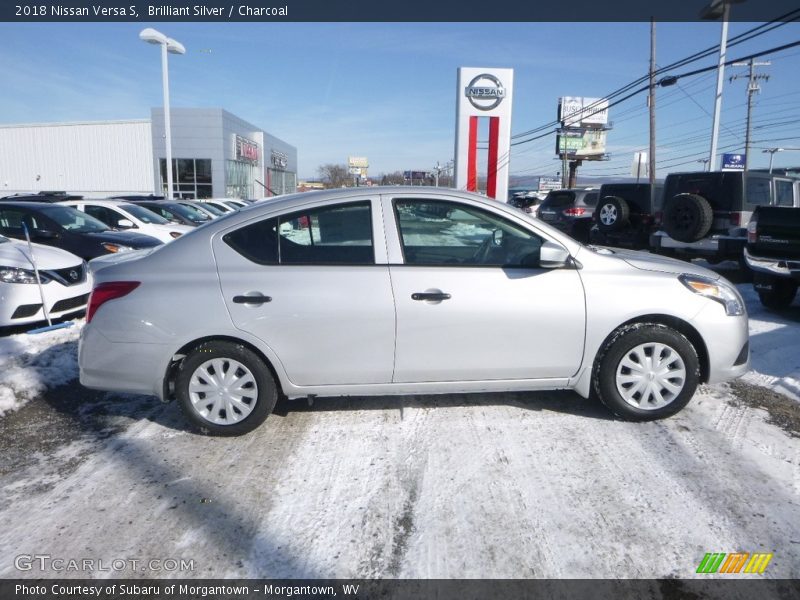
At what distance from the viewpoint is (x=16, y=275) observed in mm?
6215

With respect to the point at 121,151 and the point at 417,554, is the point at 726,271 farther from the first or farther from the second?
the point at 121,151

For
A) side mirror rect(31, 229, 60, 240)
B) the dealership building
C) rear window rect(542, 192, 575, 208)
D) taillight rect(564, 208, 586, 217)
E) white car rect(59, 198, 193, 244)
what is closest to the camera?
side mirror rect(31, 229, 60, 240)

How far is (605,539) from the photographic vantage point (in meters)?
2.72

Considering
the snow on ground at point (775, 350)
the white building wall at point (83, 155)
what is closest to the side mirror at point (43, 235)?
the snow on ground at point (775, 350)

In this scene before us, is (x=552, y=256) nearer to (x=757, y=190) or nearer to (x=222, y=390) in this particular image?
(x=222, y=390)

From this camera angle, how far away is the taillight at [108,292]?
144 inches

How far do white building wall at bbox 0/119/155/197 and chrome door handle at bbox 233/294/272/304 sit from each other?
39.8 metres

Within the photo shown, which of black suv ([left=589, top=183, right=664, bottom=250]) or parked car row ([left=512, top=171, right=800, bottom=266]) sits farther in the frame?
black suv ([left=589, top=183, right=664, bottom=250])

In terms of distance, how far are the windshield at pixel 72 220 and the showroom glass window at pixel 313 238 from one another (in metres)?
6.42

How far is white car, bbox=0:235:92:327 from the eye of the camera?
6.07m

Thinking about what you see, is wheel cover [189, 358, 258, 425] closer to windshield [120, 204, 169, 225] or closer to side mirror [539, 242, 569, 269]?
side mirror [539, 242, 569, 269]

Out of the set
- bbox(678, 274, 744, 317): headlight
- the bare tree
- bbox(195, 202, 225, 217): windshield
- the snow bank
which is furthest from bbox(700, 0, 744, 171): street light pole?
the bare tree

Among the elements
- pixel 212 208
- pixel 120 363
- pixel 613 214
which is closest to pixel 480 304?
pixel 120 363

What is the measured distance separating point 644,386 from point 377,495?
6.76ft
